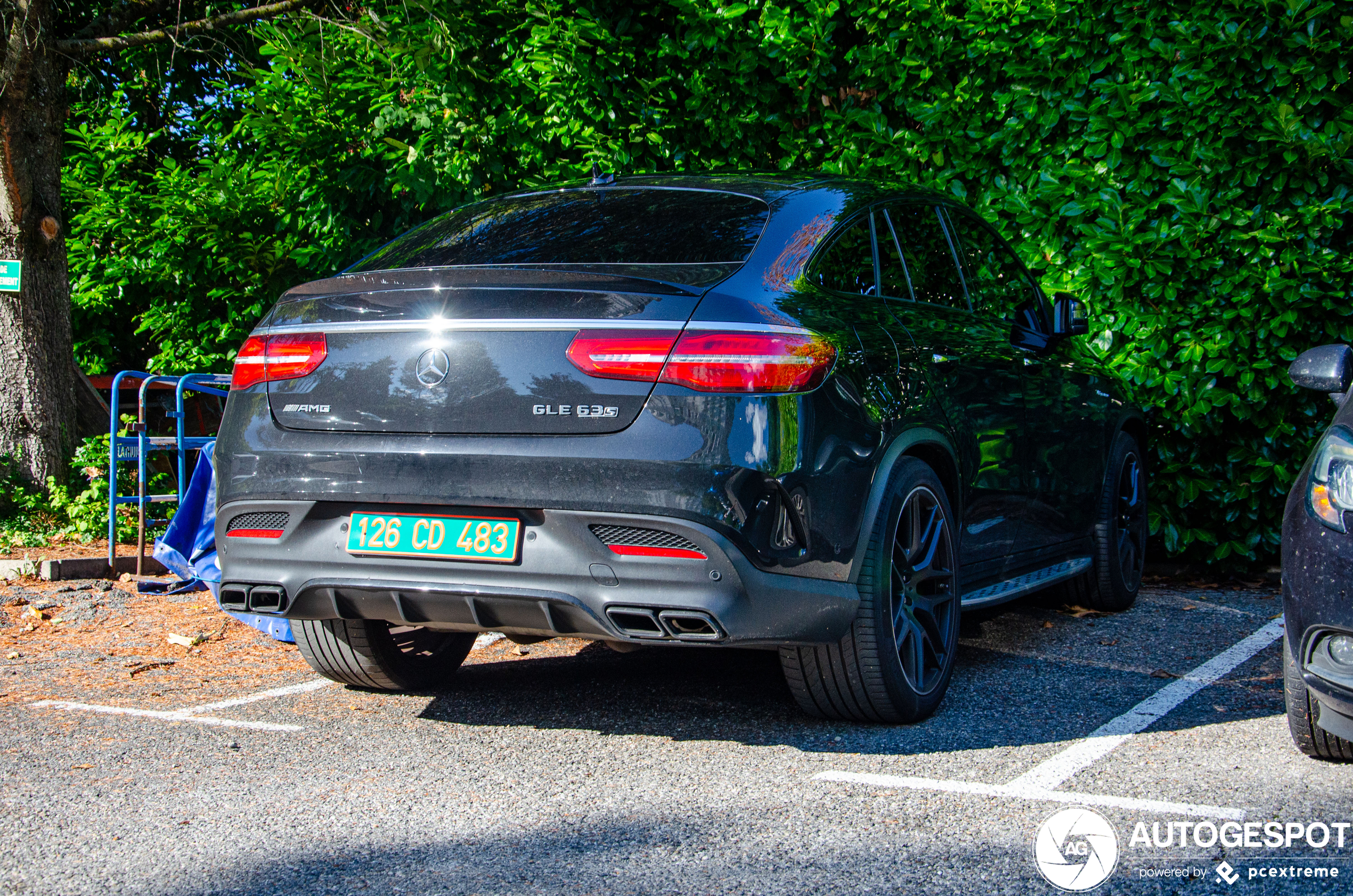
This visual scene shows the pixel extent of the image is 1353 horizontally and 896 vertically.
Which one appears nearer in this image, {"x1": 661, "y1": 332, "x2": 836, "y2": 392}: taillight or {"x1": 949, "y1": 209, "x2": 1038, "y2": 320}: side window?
{"x1": 661, "y1": 332, "x2": 836, "y2": 392}: taillight

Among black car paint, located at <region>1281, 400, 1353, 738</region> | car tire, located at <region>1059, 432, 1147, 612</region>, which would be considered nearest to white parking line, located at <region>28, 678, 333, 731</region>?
black car paint, located at <region>1281, 400, 1353, 738</region>

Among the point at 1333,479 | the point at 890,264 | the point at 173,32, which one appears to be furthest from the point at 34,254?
the point at 1333,479

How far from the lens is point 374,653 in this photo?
13.8 feet

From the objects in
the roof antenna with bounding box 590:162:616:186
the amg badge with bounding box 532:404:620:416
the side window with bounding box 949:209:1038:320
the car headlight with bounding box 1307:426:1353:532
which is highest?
the roof antenna with bounding box 590:162:616:186

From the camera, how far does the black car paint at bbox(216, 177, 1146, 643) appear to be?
3.21 metres

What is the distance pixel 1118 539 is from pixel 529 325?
142 inches

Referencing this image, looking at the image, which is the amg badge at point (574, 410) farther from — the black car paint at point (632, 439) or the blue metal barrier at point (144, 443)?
the blue metal barrier at point (144, 443)

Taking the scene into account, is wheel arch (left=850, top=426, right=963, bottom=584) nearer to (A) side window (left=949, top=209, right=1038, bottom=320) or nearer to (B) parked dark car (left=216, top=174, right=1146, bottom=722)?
(B) parked dark car (left=216, top=174, right=1146, bottom=722)

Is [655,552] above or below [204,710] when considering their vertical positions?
above

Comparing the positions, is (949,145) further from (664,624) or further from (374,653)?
(664,624)

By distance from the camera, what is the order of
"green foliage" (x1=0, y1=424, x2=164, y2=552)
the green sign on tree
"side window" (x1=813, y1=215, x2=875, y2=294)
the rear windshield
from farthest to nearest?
1. the green sign on tree
2. "green foliage" (x1=0, y1=424, x2=164, y2=552)
3. "side window" (x1=813, y1=215, x2=875, y2=294)
4. the rear windshield

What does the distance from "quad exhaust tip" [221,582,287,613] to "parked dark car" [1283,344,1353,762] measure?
2677mm

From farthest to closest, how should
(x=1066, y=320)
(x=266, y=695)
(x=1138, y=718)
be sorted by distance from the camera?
(x=1066, y=320), (x=266, y=695), (x=1138, y=718)

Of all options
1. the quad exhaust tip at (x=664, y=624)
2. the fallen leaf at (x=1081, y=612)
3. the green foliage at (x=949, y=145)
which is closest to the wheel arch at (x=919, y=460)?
the quad exhaust tip at (x=664, y=624)
